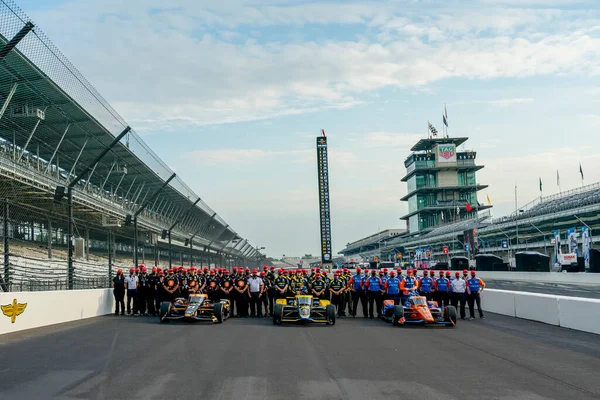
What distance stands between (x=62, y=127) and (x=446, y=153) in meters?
115

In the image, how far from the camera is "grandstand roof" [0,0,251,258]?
1466 cm

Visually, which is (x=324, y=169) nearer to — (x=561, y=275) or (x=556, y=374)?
(x=561, y=275)

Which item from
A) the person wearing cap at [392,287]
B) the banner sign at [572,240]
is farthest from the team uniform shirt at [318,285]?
the banner sign at [572,240]

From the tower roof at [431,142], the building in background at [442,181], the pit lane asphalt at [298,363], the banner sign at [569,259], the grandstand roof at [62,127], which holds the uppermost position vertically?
the tower roof at [431,142]

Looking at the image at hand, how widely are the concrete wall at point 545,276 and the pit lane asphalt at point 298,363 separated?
2403cm

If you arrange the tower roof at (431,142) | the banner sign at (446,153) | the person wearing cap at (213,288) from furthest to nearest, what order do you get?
the tower roof at (431,142) < the banner sign at (446,153) < the person wearing cap at (213,288)

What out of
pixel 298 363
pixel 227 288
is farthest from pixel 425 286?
pixel 298 363

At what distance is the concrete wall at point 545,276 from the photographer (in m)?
37.7

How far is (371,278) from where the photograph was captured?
69.0 feet

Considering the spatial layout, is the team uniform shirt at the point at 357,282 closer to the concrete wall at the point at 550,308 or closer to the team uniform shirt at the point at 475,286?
the team uniform shirt at the point at 475,286

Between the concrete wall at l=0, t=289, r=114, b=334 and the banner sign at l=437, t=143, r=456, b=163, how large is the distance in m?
113

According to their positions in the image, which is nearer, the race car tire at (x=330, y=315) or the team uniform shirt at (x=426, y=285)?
the race car tire at (x=330, y=315)

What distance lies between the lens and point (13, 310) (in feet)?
50.0

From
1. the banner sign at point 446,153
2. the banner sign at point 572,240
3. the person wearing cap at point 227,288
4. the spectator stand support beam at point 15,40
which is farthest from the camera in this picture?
the banner sign at point 446,153
